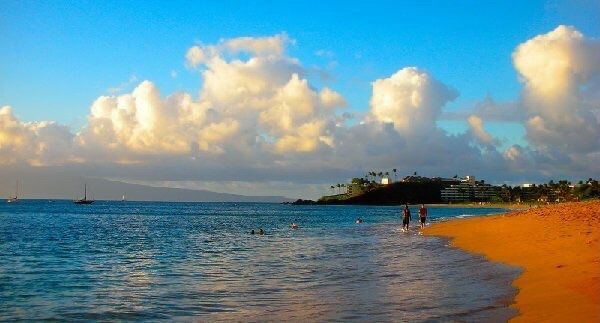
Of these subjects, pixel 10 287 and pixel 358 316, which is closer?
pixel 358 316

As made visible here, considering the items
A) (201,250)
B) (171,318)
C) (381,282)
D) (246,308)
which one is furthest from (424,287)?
(201,250)

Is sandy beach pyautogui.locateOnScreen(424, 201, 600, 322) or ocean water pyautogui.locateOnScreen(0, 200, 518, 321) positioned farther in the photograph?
ocean water pyautogui.locateOnScreen(0, 200, 518, 321)

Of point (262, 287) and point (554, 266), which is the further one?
point (554, 266)

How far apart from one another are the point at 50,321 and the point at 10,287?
6.77m

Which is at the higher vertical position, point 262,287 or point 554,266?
point 554,266

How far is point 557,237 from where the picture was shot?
29281 millimetres

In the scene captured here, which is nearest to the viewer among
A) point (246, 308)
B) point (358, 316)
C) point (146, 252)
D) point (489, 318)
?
point (489, 318)

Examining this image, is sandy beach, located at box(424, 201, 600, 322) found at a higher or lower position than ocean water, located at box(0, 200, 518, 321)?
higher

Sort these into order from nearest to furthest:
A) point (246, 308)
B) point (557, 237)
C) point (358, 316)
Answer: point (358, 316) → point (246, 308) → point (557, 237)

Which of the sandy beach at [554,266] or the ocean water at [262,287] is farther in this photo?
the ocean water at [262,287]

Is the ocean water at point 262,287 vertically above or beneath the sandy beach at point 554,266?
beneath

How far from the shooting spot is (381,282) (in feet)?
62.9

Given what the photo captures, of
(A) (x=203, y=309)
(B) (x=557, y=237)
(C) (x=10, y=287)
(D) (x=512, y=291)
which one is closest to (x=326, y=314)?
(A) (x=203, y=309)

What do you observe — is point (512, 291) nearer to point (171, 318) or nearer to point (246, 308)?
point (246, 308)
